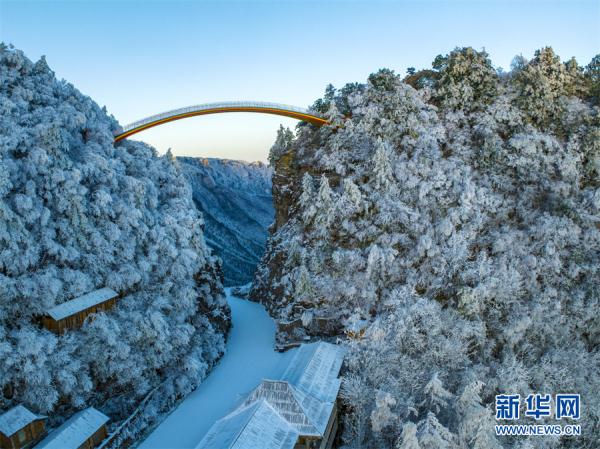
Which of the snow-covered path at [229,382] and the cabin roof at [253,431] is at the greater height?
the cabin roof at [253,431]

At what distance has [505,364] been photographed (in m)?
21.2

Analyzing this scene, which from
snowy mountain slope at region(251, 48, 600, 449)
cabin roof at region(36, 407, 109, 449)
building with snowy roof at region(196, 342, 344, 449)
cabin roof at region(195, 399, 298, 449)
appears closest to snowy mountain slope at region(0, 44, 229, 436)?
cabin roof at region(36, 407, 109, 449)

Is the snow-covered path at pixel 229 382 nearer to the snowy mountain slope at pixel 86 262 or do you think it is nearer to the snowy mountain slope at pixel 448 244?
the snowy mountain slope at pixel 86 262

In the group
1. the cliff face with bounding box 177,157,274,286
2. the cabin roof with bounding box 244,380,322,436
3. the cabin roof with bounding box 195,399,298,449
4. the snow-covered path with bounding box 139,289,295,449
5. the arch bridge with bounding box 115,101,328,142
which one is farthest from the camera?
the cliff face with bounding box 177,157,274,286

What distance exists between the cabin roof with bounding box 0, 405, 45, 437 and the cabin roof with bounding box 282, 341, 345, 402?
11.7m

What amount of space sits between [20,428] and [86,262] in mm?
9196

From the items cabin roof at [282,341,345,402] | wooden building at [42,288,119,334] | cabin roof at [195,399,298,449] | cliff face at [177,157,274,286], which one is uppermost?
cliff face at [177,157,274,286]

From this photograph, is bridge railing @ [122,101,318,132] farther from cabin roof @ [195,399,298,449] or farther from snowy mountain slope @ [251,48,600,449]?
cabin roof @ [195,399,298,449]

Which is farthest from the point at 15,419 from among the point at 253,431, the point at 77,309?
the point at 253,431

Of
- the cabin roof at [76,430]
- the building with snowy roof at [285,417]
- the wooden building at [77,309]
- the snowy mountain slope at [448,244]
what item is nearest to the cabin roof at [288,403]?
the building with snowy roof at [285,417]

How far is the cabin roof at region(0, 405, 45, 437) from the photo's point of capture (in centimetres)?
1562

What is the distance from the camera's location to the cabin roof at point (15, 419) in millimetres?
15625

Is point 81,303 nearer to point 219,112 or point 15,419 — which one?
point 15,419

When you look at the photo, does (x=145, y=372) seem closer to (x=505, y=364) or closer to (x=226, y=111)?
(x=505, y=364)
